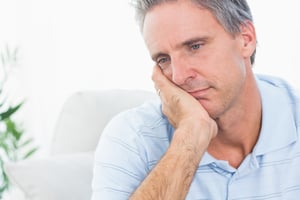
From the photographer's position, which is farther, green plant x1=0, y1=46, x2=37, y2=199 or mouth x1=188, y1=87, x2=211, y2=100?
green plant x1=0, y1=46, x2=37, y2=199

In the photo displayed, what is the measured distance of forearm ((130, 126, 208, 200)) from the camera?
1240 millimetres

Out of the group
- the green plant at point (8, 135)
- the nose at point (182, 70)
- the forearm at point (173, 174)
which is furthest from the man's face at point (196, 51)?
the green plant at point (8, 135)

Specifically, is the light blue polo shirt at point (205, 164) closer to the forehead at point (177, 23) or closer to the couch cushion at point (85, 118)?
the forehead at point (177, 23)

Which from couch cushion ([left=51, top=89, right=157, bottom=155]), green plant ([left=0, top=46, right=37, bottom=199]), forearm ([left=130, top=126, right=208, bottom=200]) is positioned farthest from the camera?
green plant ([left=0, top=46, right=37, bottom=199])

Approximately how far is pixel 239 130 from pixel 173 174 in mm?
286

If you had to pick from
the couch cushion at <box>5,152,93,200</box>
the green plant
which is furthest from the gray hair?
the green plant

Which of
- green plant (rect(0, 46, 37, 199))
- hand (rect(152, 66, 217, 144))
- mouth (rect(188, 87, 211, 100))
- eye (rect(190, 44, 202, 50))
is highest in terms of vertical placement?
eye (rect(190, 44, 202, 50))

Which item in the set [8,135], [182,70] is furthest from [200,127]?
[8,135]

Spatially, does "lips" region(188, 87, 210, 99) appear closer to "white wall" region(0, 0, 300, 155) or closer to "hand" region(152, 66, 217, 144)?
"hand" region(152, 66, 217, 144)

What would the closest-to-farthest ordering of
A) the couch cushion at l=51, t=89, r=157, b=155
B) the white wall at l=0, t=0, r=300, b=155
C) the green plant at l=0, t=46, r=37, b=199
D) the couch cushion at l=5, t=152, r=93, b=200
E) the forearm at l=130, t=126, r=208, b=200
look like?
the forearm at l=130, t=126, r=208, b=200, the couch cushion at l=5, t=152, r=93, b=200, the couch cushion at l=51, t=89, r=157, b=155, the green plant at l=0, t=46, r=37, b=199, the white wall at l=0, t=0, r=300, b=155

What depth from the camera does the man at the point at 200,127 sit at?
129 cm

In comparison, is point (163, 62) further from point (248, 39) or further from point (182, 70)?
point (248, 39)

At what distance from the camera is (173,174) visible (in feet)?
4.16

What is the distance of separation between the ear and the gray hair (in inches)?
0.6
